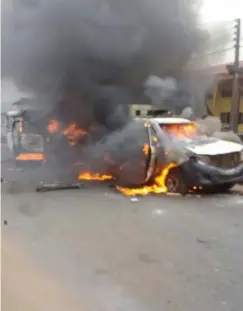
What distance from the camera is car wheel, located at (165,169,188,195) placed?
331 inches

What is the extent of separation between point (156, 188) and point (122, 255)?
417 centimetres

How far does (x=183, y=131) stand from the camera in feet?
30.6

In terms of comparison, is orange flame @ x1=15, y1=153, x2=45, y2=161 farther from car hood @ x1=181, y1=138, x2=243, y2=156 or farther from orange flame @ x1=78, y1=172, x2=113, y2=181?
car hood @ x1=181, y1=138, x2=243, y2=156

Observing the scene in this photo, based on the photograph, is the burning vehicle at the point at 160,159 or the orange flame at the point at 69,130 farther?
the orange flame at the point at 69,130

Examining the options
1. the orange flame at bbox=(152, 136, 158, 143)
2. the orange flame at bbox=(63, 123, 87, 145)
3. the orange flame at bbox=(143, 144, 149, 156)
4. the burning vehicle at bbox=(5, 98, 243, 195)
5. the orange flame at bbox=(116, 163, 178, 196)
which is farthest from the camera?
the orange flame at bbox=(63, 123, 87, 145)

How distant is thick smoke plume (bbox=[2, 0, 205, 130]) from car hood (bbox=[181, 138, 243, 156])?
2671 millimetres

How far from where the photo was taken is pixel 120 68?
506 inches

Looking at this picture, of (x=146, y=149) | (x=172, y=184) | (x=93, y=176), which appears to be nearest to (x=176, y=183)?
(x=172, y=184)

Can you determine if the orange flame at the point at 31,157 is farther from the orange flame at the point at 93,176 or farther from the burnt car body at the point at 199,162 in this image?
the burnt car body at the point at 199,162

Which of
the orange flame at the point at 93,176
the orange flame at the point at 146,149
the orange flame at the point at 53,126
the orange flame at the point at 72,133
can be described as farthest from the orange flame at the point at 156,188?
the orange flame at the point at 53,126

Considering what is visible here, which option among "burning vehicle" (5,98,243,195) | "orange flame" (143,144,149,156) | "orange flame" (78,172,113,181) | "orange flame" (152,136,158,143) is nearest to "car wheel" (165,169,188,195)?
"burning vehicle" (5,98,243,195)

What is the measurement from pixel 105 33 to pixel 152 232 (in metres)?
7.84

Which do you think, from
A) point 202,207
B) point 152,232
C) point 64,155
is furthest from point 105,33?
point 152,232

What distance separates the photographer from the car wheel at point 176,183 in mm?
8406
